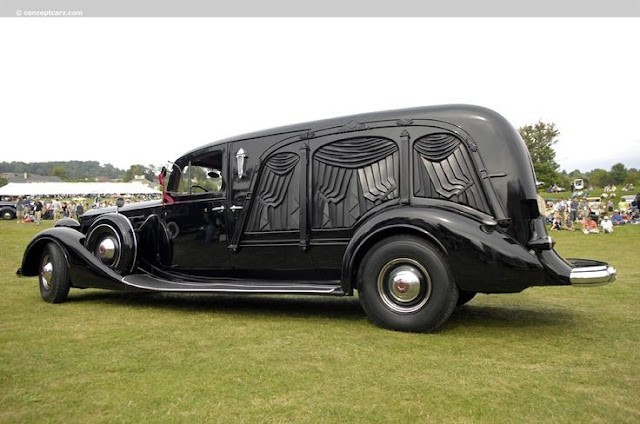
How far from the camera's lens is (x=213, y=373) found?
3197 mm

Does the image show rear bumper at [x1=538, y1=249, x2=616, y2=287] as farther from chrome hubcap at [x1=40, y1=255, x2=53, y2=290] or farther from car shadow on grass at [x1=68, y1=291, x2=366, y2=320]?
chrome hubcap at [x1=40, y1=255, x2=53, y2=290]

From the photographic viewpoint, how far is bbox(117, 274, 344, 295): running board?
4.88 meters

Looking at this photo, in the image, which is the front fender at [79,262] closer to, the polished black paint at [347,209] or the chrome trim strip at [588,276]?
the polished black paint at [347,209]

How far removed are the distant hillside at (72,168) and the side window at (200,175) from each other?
158 meters

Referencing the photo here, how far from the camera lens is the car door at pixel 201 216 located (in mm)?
5844

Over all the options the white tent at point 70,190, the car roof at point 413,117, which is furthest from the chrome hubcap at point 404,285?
the white tent at point 70,190

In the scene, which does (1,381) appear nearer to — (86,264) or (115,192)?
(86,264)

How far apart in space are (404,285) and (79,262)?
408 centimetres

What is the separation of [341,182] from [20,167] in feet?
599

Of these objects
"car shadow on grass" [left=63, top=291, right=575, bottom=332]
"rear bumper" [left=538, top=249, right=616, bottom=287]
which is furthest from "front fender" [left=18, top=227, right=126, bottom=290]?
"rear bumper" [left=538, top=249, right=616, bottom=287]

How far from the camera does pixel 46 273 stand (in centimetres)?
632

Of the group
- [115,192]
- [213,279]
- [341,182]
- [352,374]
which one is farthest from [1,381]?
[115,192]

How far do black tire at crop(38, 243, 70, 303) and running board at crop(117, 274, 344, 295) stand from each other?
877 mm

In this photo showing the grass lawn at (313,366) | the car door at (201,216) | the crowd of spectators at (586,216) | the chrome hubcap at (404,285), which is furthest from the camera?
the crowd of spectators at (586,216)
